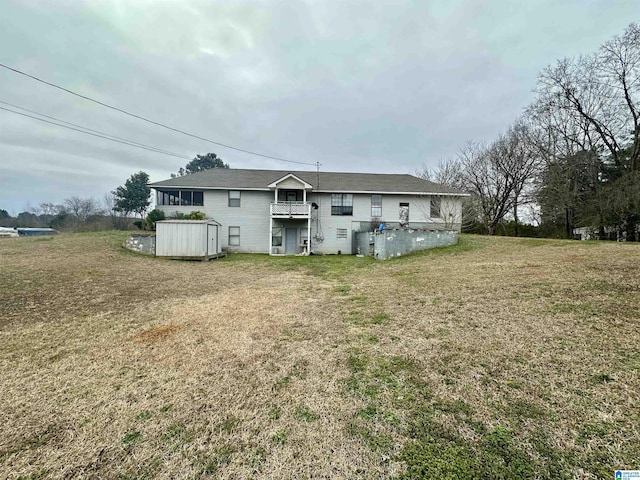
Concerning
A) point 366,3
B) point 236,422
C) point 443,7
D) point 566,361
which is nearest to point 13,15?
point 366,3

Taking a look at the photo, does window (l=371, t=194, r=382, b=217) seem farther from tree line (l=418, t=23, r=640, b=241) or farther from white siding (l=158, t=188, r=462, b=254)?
tree line (l=418, t=23, r=640, b=241)

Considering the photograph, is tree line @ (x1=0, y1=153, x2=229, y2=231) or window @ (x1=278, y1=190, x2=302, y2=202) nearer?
window @ (x1=278, y1=190, x2=302, y2=202)

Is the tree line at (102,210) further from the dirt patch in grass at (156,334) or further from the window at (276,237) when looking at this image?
the dirt patch in grass at (156,334)

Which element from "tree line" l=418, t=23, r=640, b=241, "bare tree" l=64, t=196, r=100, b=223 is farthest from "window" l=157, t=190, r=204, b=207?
"bare tree" l=64, t=196, r=100, b=223

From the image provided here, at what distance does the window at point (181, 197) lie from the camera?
18.8 metres

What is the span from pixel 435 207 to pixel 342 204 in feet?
22.0

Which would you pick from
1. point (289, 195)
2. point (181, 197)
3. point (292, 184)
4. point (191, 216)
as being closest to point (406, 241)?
point (292, 184)

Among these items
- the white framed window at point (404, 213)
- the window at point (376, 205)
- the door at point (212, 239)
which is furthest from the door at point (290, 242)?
the white framed window at point (404, 213)

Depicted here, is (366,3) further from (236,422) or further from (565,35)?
(236,422)

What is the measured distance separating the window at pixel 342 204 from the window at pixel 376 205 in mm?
1558

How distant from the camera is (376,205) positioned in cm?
1978

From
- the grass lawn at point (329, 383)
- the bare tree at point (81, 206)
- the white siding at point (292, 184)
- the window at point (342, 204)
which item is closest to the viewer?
the grass lawn at point (329, 383)

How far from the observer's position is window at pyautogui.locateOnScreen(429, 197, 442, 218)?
19312 mm

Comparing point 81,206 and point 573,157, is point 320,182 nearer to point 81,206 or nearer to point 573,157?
point 573,157
